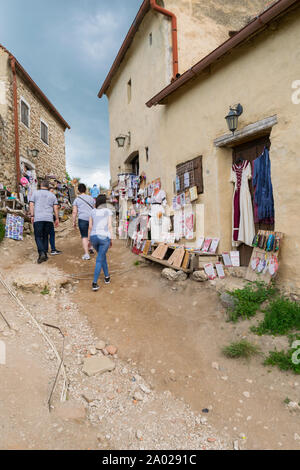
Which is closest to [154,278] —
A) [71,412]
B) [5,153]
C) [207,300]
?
[207,300]

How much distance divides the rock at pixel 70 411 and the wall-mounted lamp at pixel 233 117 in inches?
177

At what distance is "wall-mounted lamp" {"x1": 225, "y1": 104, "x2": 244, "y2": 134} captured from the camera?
4.48m

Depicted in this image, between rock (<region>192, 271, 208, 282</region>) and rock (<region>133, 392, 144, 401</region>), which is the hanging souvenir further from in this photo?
rock (<region>133, 392, 144, 401</region>)

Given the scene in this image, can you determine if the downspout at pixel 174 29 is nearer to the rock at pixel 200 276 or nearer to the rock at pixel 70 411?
the rock at pixel 200 276

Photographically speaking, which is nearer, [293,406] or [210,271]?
[293,406]

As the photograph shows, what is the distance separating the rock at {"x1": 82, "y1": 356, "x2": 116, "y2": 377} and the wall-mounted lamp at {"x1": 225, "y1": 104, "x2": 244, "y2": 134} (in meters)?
4.08

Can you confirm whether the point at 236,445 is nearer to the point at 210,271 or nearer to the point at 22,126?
the point at 210,271

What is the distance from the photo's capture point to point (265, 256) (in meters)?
4.09

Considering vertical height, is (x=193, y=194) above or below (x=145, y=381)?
above

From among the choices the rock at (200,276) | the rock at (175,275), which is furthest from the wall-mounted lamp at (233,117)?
the rock at (175,275)

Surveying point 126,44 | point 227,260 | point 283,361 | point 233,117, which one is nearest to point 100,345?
point 283,361

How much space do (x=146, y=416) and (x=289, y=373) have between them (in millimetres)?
1537

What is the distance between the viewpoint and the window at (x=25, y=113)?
11.7 metres

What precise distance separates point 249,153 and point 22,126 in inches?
414
